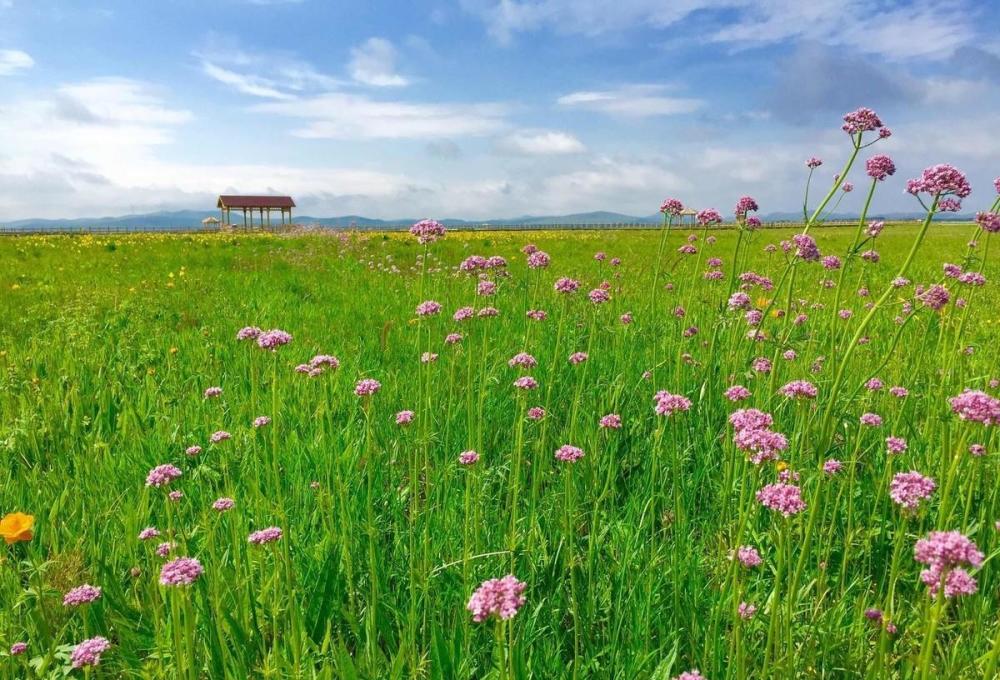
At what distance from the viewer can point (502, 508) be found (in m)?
3.22

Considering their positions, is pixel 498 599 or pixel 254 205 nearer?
pixel 498 599

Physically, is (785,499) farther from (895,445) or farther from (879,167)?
(879,167)

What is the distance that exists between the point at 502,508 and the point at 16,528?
205 centimetres

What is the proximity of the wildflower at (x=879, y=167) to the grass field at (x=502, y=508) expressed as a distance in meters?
0.58

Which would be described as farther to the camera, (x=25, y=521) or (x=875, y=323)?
(x=875, y=323)

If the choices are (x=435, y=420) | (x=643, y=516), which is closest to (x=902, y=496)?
(x=643, y=516)

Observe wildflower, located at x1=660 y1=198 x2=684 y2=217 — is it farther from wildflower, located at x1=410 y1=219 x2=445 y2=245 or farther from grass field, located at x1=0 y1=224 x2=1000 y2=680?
wildflower, located at x1=410 y1=219 x2=445 y2=245

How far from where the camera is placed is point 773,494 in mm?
1716

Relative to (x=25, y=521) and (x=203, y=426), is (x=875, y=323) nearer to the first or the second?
(x=203, y=426)

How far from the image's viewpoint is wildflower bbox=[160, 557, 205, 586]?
5.66ft

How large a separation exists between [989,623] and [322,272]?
A: 1139 centimetres

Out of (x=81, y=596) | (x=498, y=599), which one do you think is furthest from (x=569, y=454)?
(x=81, y=596)

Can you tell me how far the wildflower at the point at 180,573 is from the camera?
173 cm

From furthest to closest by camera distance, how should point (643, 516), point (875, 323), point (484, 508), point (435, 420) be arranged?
point (875, 323), point (435, 420), point (484, 508), point (643, 516)
